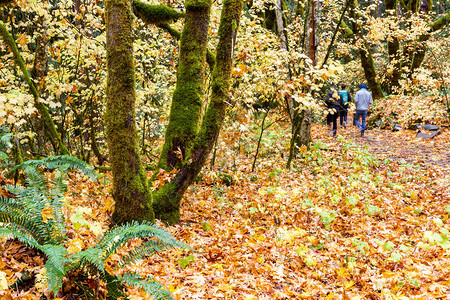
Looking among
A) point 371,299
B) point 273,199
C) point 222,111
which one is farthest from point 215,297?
point 273,199

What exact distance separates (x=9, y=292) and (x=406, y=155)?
10.5 meters

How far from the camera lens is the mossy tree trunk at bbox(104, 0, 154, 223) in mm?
3926

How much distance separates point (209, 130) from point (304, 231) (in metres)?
2.22

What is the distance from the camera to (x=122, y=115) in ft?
13.2

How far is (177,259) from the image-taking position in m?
4.03

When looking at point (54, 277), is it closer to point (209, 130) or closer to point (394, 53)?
point (209, 130)

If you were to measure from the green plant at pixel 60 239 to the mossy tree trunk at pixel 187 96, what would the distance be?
2.32 m

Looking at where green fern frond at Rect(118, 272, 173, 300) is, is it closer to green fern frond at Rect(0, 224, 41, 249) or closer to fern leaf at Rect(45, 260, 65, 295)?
fern leaf at Rect(45, 260, 65, 295)

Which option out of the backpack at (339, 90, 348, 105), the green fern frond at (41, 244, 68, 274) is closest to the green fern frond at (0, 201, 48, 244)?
the green fern frond at (41, 244, 68, 274)

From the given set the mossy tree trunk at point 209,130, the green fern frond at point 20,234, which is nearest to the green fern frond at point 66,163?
the green fern frond at point 20,234

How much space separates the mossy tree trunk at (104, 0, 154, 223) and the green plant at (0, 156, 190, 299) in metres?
0.90

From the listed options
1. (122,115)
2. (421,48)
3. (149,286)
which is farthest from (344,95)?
(149,286)

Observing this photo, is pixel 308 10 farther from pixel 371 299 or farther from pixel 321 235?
pixel 371 299

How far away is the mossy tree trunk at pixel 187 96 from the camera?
5.27 metres
